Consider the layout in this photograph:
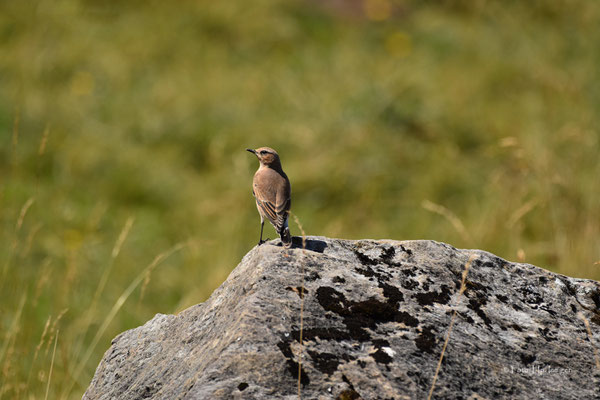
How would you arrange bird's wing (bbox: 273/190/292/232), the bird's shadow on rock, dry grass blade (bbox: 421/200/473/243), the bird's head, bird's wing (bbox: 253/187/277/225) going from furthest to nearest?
dry grass blade (bbox: 421/200/473/243)
the bird's head
bird's wing (bbox: 253/187/277/225)
bird's wing (bbox: 273/190/292/232)
the bird's shadow on rock

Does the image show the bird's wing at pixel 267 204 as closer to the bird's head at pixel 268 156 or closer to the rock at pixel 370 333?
the bird's head at pixel 268 156

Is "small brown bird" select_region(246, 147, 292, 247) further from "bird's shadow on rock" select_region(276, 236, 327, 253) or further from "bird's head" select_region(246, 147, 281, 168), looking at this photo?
"bird's shadow on rock" select_region(276, 236, 327, 253)

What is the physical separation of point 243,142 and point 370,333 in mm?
5469

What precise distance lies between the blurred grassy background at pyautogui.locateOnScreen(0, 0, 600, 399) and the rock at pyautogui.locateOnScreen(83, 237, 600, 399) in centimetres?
137

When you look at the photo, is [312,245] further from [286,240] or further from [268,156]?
[268,156]

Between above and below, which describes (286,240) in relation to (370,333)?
above

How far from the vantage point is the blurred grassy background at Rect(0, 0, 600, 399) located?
520 cm

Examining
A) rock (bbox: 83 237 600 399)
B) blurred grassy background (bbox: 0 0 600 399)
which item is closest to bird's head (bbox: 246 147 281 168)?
rock (bbox: 83 237 600 399)

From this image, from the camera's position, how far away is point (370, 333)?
2.07 metres

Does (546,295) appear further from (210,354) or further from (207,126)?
(207,126)

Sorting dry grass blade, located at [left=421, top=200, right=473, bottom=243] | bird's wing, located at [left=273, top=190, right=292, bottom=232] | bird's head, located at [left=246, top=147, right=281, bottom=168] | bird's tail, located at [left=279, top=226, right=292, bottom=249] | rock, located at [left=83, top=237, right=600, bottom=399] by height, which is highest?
dry grass blade, located at [left=421, top=200, right=473, bottom=243]

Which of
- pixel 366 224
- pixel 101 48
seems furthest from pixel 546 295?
pixel 101 48

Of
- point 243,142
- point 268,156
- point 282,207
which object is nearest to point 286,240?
point 282,207

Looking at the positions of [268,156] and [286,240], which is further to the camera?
[268,156]
